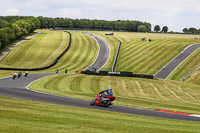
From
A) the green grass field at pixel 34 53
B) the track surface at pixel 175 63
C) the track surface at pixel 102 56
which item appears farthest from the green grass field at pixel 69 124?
the track surface at pixel 102 56

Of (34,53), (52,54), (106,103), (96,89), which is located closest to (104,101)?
(106,103)

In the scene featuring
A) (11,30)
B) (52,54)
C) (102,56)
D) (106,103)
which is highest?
(11,30)

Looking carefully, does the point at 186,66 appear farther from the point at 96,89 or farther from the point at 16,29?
the point at 16,29

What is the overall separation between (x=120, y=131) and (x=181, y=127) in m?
4.75

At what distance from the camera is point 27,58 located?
339 feet

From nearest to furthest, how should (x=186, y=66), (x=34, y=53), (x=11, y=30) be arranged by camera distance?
(x=186, y=66), (x=34, y=53), (x=11, y=30)

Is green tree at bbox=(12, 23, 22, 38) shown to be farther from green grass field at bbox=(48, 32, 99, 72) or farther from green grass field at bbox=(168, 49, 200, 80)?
green grass field at bbox=(168, 49, 200, 80)

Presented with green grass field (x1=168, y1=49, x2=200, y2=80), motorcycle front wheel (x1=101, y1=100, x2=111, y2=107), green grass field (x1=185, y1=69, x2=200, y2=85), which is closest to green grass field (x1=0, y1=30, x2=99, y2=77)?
green grass field (x1=168, y1=49, x2=200, y2=80)

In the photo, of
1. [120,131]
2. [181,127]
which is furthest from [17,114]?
[181,127]

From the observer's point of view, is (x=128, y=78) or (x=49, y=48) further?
(x=49, y=48)

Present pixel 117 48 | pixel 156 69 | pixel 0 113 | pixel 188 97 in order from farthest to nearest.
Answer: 1. pixel 117 48
2. pixel 156 69
3. pixel 188 97
4. pixel 0 113

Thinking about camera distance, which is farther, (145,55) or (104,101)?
(145,55)

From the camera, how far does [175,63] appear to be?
88.2 m

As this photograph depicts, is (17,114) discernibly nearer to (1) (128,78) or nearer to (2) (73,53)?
(1) (128,78)
